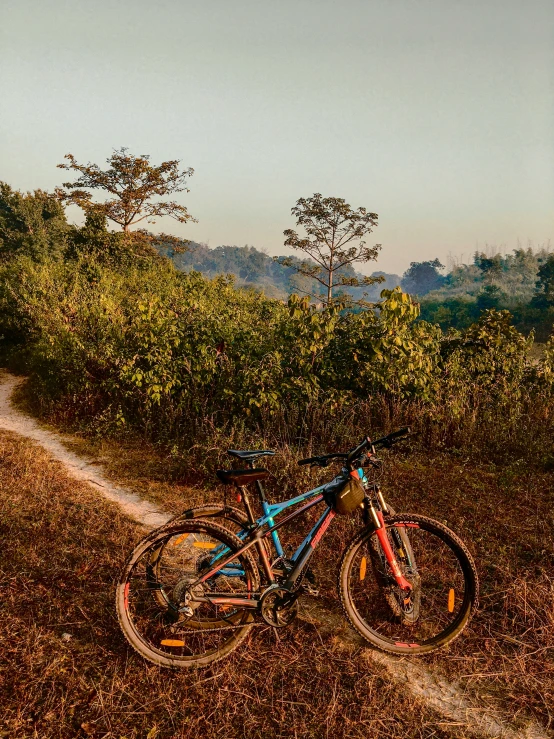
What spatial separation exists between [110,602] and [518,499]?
3.96 m

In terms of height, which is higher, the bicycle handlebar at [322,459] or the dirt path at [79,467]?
the bicycle handlebar at [322,459]

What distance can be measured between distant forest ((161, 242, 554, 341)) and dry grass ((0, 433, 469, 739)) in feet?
23.1

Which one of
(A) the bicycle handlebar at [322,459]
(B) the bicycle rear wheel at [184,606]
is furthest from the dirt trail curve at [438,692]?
(A) the bicycle handlebar at [322,459]

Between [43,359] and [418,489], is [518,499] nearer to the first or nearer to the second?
[418,489]

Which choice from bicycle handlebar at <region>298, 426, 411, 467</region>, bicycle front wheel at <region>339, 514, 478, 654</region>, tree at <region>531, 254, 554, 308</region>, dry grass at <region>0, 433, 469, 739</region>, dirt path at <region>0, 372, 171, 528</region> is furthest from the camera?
tree at <region>531, 254, 554, 308</region>

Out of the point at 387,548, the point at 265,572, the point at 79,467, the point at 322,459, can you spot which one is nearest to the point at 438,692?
the point at 387,548

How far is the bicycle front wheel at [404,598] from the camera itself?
281 cm

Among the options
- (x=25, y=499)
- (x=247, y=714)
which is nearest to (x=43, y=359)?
(x=25, y=499)

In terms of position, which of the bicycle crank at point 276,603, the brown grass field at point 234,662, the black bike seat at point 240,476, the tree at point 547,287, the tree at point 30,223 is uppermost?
the tree at point 30,223

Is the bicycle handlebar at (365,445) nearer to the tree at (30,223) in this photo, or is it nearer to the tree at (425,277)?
the tree at (30,223)

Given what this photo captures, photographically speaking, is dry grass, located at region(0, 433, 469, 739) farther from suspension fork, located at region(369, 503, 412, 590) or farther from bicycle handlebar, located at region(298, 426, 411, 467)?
bicycle handlebar, located at region(298, 426, 411, 467)

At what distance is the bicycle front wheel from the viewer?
2.81m

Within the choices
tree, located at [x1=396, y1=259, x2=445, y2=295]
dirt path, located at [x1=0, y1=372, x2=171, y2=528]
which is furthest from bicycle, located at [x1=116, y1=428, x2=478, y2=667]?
tree, located at [x1=396, y1=259, x2=445, y2=295]

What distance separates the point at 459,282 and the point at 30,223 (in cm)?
9640
